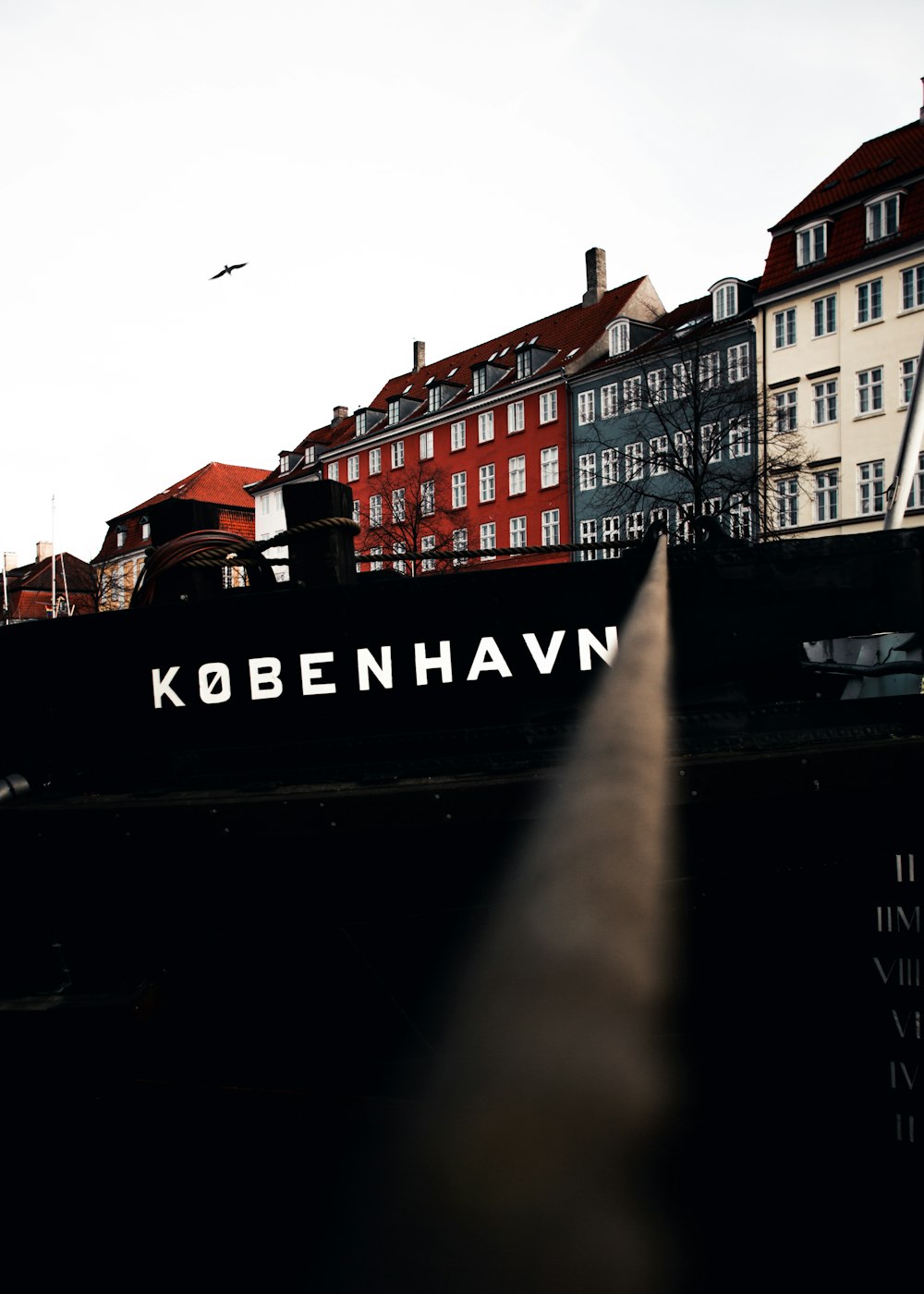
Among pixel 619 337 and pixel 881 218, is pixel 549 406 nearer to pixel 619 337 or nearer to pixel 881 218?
pixel 619 337

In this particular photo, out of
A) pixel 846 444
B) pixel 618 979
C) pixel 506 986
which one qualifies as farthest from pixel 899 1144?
pixel 846 444

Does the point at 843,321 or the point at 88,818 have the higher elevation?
the point at 843,321

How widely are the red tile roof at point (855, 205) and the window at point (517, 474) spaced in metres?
13.1

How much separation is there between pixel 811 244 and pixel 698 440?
13.5 m

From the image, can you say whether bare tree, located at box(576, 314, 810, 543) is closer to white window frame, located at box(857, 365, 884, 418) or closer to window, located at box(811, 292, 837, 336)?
white window frame, located at box(857, 365, 884, 418)

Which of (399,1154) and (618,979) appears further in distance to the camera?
(399,1154)

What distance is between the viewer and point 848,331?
3148 centimetres

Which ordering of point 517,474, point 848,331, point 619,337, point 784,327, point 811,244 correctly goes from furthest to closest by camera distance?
point 517,474 < point 619,337 < point 784,327 < point 811,244 < point 848,331

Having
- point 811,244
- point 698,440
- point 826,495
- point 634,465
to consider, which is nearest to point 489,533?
point 634,465

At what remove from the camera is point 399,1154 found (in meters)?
2.88

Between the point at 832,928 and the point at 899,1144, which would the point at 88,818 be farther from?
the point at 899,1144

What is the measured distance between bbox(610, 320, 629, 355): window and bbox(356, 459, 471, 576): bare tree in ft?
30.2

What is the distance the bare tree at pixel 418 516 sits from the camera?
128 feet

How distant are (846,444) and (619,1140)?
104 ft
